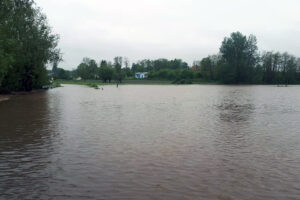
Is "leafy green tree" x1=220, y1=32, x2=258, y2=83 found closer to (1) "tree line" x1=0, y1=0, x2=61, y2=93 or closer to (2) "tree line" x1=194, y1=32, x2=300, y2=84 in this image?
(2) "tree line" x1=194, y1=32, x2=300, y2=84

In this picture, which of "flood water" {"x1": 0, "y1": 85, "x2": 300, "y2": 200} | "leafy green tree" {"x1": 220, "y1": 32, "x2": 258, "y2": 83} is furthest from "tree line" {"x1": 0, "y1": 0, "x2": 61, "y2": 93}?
"leafy green tree" {"x1": 220, "y1": 32, "x2": 258, "y2": 83}

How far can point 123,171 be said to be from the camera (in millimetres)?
11352

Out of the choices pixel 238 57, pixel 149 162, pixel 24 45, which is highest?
pixel 238 57

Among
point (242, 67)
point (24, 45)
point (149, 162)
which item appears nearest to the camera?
point (149, 162)

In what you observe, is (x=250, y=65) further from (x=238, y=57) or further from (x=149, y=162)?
(x=149, y=162)

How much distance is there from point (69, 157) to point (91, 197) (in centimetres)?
477

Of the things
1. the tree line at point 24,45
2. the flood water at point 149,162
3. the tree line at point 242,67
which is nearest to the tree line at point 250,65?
the tree line at point 242,67

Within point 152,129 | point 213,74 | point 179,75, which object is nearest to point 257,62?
point 213,74

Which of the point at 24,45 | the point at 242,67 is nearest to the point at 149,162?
the point at 24,45

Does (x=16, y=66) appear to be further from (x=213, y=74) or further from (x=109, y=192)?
(x=213, y=74)

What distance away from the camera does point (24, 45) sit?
60375 millimetres

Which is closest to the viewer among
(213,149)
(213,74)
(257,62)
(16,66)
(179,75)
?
(213,149)

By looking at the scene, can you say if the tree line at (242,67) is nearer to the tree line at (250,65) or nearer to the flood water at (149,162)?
the tree line at (250,65)

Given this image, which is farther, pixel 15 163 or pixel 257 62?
pixel 257 62
